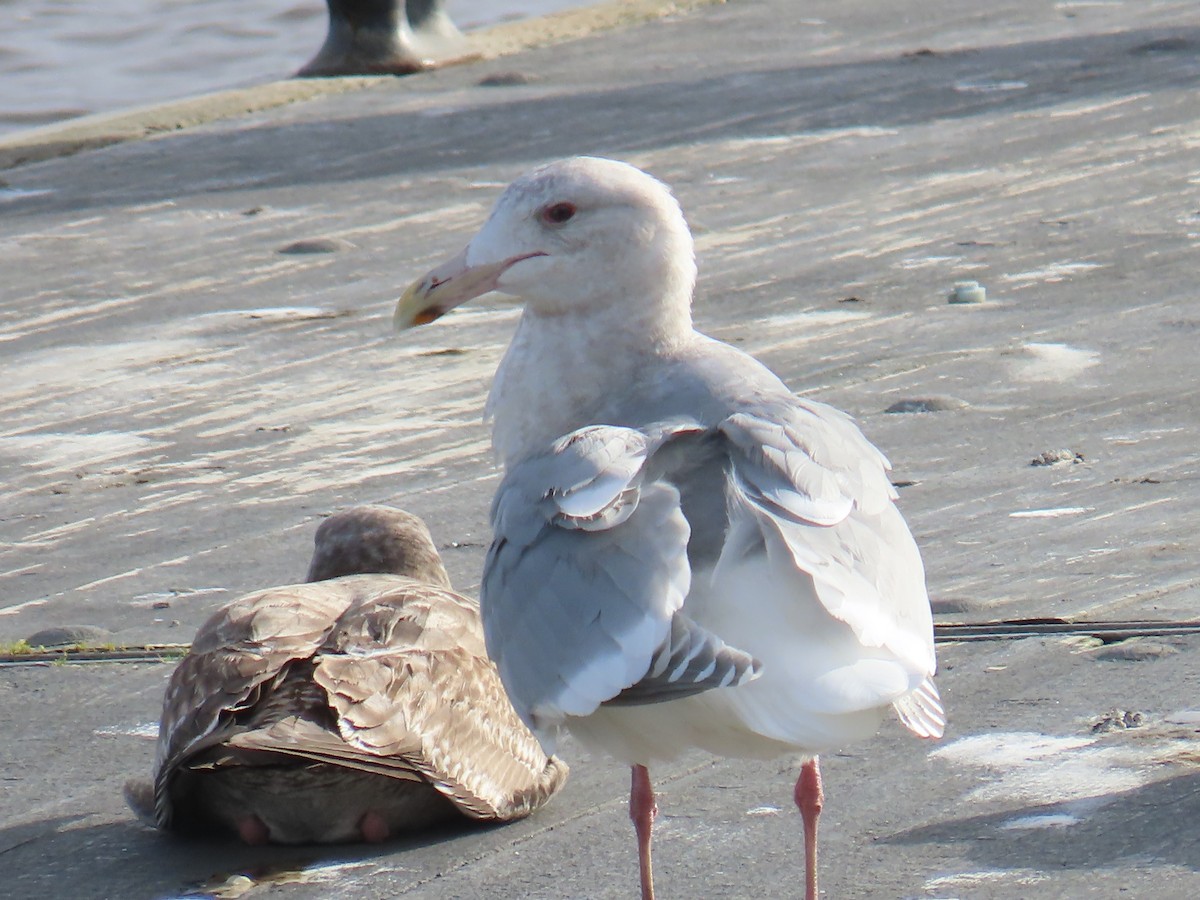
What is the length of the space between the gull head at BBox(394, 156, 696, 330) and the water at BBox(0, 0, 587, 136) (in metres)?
12.7

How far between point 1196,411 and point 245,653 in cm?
356

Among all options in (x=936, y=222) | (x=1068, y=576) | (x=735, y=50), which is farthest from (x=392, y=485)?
(x=735, y=50)

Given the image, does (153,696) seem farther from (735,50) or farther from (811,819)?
(735,50)

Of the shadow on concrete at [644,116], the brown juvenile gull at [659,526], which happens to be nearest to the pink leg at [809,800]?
the brown juvenile gull at [659,526]

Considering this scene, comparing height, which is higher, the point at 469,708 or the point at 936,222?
the point at 469,708

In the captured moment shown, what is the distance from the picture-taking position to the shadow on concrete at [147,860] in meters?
3.93

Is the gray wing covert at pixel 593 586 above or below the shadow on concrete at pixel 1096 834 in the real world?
above

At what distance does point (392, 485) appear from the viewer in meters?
6.38

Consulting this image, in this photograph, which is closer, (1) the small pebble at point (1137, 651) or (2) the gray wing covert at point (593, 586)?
(2) the gray wing covert at point (593, 586)

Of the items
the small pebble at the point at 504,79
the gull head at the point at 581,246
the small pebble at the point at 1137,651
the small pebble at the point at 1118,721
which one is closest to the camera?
the gull head at the point at 581,246

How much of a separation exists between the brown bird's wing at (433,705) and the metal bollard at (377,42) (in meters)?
9.23

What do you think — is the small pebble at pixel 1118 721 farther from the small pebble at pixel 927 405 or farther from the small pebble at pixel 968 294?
the small pebble at pixel 968 294

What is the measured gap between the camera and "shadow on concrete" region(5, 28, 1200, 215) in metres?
10.8

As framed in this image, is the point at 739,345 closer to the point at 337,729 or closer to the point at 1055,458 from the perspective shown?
the point at 1055,458
